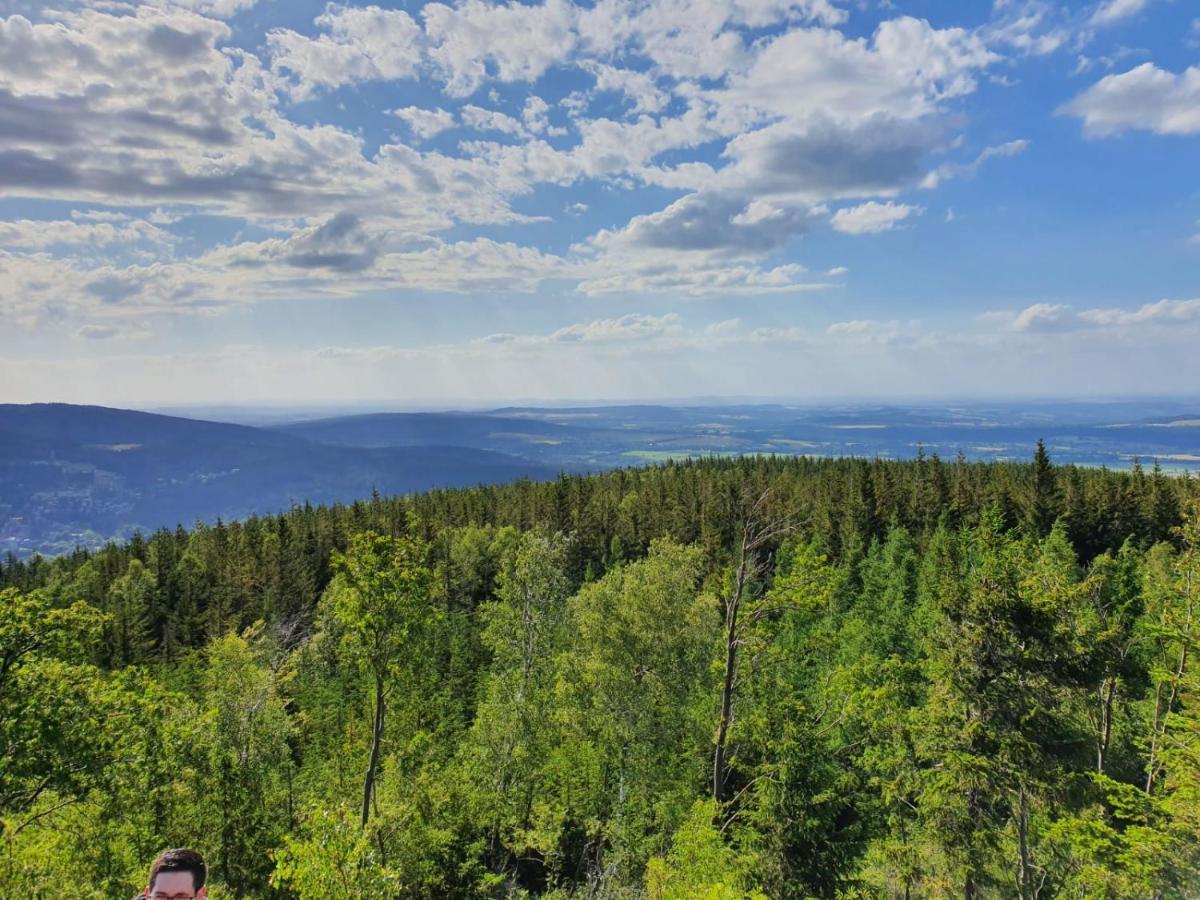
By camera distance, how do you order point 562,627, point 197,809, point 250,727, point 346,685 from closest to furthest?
point 197,809, point 250,727, point 562,627, point 346,685

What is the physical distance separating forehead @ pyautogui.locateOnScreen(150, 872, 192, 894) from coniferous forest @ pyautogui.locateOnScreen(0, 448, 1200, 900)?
7.31m

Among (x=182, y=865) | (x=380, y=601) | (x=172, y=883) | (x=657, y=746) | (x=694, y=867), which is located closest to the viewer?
(x=172, y=883)

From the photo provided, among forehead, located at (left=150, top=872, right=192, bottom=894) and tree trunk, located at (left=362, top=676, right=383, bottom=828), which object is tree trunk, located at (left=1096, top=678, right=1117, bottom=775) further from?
forehead, located at (left=150, top=872, right=192, bottom=894)

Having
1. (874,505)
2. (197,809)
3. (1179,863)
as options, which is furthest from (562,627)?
(874,505)

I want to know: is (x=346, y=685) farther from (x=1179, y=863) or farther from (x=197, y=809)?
(x=1179, y=863)

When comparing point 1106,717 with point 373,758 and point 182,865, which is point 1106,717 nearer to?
point 373,758

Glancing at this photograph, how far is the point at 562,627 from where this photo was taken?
1613 inches

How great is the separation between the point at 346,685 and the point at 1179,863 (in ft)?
197

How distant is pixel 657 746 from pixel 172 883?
2806cm

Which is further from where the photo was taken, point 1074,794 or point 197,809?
point 197,809

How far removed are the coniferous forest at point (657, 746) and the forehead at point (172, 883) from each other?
7.31 metres

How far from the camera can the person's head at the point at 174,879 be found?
5.95m

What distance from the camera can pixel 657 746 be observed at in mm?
31031

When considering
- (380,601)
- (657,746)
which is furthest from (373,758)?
(657,746)
